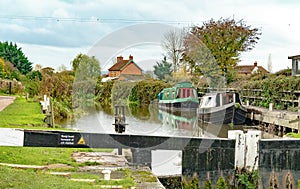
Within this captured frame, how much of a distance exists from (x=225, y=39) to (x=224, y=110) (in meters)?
13.8

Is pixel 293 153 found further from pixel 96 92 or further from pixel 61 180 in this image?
pixel 96 92

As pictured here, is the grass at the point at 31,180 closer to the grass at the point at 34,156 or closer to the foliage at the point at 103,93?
the grass at the point at 34,156

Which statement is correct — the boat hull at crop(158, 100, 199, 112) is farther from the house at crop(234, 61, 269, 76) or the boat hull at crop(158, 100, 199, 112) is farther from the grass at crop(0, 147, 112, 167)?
the grass at crop(0, 147, 112, 167)

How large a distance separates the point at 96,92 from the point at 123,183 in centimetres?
1833

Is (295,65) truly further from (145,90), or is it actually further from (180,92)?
(145,90)

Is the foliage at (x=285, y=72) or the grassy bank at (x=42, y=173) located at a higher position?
the foliage at (x=285, y=72)

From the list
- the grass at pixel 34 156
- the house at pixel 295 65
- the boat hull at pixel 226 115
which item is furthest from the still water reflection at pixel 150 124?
the grass at pixel 34 156

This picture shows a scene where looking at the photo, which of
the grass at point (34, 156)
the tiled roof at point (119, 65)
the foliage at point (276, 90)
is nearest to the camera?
the grass at point (34, 156)

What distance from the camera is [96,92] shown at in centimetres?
2428

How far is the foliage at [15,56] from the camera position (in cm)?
4897

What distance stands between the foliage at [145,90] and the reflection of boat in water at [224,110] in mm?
3694

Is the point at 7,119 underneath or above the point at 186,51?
underneath

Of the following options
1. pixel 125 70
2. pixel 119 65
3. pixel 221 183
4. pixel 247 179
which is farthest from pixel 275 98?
pixel 221 183

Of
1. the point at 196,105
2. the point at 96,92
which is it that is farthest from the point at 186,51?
the point at 96,92
